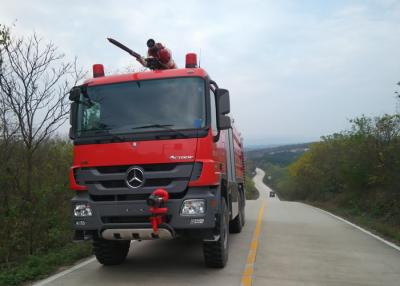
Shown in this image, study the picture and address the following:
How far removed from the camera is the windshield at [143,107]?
721 cm

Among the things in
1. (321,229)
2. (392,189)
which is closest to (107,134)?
(321,229)

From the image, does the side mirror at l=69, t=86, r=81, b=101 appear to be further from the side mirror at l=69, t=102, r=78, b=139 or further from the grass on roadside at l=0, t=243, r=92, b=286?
the grass on roadside at l=0, t=243, r=92, b=286

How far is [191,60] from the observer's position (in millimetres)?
7801

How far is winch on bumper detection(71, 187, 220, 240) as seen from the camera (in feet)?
22.5

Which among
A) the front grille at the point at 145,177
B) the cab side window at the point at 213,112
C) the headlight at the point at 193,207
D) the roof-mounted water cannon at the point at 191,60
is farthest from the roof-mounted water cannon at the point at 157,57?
the headlight at the point at 193,207

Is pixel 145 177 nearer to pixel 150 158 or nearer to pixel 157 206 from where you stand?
pixel 150 158

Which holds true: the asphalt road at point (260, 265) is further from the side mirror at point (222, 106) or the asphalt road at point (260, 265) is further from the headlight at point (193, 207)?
the side mirror at point (222, 106)

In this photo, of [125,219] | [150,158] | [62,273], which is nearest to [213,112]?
[150,158]

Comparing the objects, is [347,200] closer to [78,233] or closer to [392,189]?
[392,189]

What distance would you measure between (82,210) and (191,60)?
2.91m

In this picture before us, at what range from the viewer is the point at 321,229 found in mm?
14281

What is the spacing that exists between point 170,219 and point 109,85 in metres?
2.35

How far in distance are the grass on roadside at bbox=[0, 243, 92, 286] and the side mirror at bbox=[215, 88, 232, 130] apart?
3.72 metres

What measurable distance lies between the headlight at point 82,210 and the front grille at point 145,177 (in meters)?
0.20
